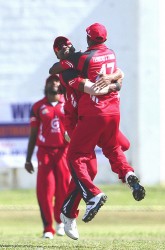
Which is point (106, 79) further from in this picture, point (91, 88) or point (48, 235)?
point (48, 235)

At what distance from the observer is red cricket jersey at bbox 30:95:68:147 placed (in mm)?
13898

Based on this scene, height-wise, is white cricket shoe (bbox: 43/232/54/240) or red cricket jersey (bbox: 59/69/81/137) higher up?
red cricket jersey (bbox: 59/69/81/137)

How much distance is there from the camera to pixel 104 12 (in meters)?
22.0

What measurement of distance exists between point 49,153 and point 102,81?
3.58 metres

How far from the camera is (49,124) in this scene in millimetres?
13945

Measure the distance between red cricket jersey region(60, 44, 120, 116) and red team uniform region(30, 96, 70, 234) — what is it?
3218 millimetres

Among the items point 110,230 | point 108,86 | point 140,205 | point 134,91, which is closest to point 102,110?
point 108,86

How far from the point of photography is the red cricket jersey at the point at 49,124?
1390cm

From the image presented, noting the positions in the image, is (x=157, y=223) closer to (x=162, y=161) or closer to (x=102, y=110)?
(x=162, y=161)

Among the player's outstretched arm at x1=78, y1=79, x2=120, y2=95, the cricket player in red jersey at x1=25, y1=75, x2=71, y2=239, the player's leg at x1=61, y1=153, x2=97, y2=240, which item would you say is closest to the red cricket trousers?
the cricket player in red jersey at x1=25, y1=75, x2=71, y2=239

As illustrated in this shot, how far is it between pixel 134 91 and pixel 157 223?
18.1 ft

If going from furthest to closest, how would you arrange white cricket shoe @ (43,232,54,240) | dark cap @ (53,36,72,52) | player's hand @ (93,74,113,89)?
white cricket shoe @ (43,232,54,240) < dark cap @ (53,36,72,52) < player's hand @ (93,74,113,89)

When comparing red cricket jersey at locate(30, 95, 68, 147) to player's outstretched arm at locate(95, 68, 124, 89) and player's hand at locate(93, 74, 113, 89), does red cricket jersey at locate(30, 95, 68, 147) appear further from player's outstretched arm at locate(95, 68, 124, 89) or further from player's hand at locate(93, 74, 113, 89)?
player's hand at locate(93, 74, 113, 89)

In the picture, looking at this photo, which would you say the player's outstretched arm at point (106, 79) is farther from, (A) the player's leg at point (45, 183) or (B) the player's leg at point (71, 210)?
(A) the player's leg at point (45, 183)
